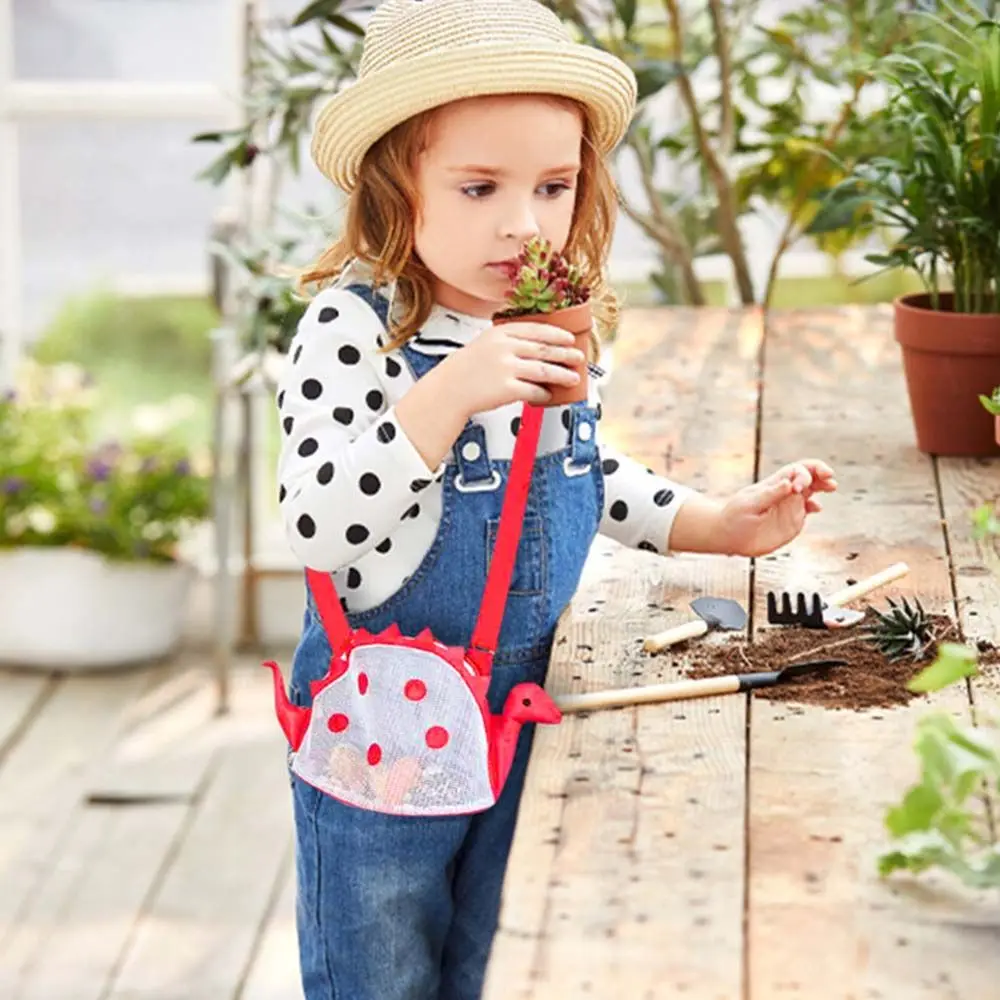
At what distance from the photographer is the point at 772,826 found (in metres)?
1.10

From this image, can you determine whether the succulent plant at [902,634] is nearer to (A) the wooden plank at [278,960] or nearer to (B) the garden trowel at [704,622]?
(B) the garden trowel at [704,622]

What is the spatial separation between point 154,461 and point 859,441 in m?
2.08

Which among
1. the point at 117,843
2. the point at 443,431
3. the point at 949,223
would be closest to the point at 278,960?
the point at 117,843

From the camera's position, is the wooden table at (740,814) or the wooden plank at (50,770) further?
the wooden plank at (50,770)

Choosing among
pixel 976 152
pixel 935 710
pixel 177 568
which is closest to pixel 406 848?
pixel 935 710

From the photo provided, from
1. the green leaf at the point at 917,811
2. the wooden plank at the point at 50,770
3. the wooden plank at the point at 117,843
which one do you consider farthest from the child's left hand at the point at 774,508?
the wooden plank at the point at 50,770

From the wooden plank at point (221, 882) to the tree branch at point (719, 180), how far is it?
1232mm

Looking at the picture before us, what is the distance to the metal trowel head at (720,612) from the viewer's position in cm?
146

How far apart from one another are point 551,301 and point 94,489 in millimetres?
2598

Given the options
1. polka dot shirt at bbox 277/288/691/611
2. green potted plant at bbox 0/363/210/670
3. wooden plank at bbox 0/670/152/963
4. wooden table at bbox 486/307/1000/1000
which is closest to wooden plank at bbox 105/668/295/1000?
wooden plank at bbox 0/670/152/963

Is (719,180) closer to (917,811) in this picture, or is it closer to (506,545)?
(506,545)

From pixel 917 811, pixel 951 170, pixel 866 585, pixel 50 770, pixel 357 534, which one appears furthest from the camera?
pixel 50 770

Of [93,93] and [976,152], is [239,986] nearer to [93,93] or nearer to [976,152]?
[976,152]

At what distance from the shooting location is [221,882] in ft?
10.0
